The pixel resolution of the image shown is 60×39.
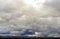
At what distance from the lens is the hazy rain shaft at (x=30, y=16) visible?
3.87 feet

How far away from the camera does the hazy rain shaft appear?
1180 mm

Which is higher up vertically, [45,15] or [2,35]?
[45,15]

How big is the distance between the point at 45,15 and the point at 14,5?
48 cm

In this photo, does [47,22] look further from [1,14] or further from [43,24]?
[1,14]

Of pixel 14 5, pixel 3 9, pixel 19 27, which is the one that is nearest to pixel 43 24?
pixel 19 27

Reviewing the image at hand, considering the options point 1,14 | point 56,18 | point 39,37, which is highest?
point 1,14

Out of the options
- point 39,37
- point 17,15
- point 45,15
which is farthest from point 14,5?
point 39,37

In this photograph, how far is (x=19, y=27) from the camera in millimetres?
1204

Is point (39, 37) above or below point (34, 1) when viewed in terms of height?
below

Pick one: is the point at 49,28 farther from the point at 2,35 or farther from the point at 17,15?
the point at 2,35

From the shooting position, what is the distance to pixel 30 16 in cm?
120

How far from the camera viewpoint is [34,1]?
1185 millimetres

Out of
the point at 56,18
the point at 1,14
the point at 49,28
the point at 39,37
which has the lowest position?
the point at 39,37

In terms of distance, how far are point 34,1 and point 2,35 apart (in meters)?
0.70
